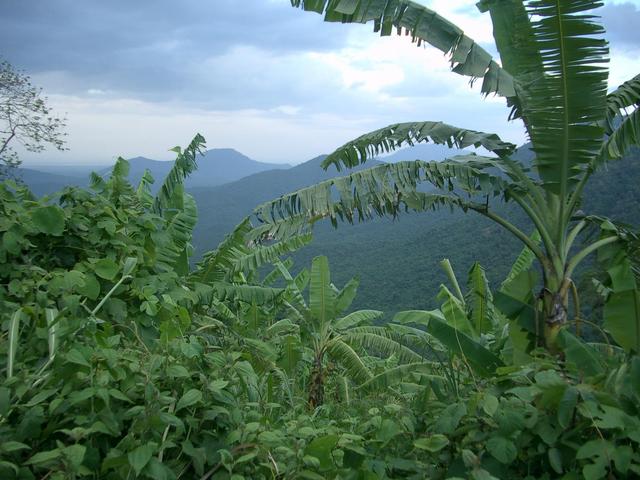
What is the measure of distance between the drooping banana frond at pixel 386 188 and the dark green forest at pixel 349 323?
0.06ft

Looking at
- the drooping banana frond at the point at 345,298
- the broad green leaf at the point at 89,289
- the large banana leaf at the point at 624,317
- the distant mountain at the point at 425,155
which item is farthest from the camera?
the drooping banana frond at the point at 345,298

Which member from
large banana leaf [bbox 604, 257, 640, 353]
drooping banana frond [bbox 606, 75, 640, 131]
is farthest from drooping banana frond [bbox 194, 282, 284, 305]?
drooping banana frond [bbox 606, 75, 640, 131]

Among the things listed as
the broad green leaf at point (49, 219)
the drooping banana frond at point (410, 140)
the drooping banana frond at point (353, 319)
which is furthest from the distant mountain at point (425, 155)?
the broad green leaf at point (49, 219)

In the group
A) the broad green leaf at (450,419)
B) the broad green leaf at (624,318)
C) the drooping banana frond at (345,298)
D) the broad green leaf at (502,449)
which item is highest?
the broad green leaf at (450,419)

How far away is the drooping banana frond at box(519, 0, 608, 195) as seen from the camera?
3281mm

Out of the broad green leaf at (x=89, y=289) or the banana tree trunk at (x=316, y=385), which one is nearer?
the broad green leaf at (x=89, y=289)

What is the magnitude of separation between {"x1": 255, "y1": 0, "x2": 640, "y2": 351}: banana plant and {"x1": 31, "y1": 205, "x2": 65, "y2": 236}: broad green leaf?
1.92 meters

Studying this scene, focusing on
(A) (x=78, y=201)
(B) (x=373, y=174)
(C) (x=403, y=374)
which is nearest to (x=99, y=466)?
(A) (x=78, y=201)

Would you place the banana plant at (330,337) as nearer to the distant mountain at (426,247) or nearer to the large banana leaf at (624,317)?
the distant mountain at (426,247)

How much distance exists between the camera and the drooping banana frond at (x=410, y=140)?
13.4 ft

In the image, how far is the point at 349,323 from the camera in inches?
276

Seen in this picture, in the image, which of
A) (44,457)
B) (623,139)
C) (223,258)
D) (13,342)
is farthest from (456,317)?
(44,457)

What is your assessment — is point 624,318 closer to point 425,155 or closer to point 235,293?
point 235,293

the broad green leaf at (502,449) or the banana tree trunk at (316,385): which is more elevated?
the broad green leaf at (502,449)
